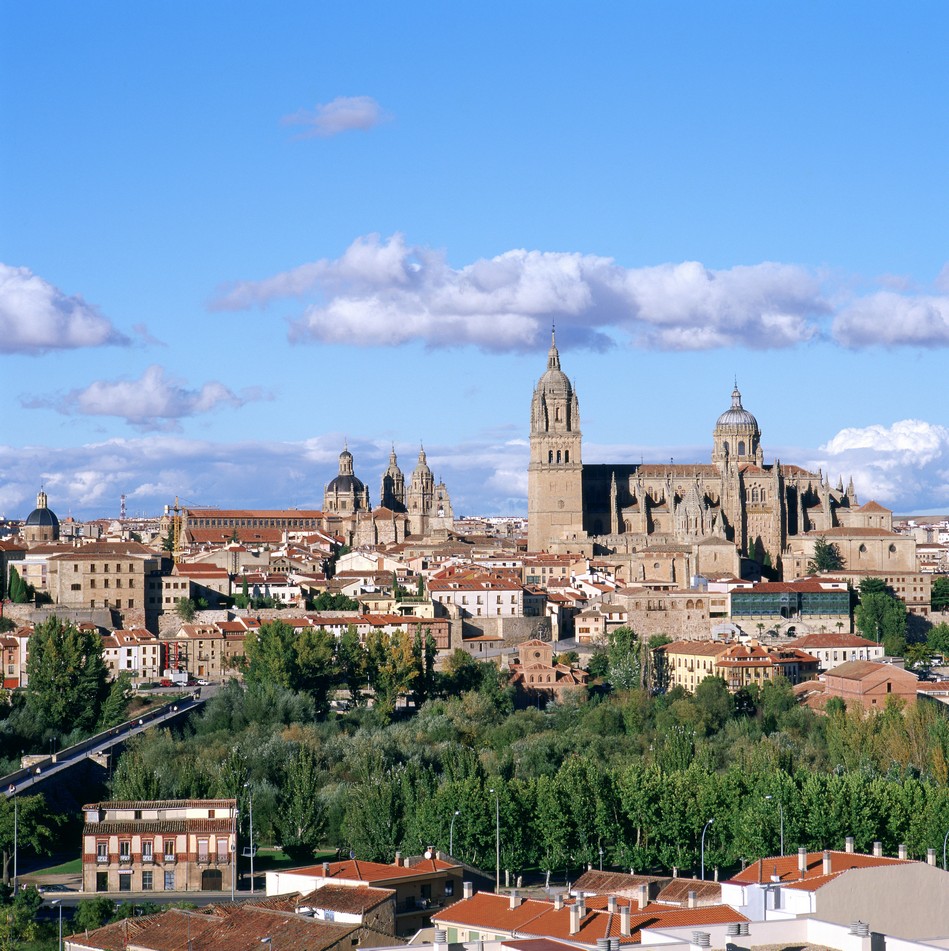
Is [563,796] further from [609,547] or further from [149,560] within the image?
[609,547]

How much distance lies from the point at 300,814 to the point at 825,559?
152 ft

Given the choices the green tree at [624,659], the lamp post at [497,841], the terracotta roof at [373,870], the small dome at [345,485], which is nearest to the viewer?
the terracotta roof at [373,870]

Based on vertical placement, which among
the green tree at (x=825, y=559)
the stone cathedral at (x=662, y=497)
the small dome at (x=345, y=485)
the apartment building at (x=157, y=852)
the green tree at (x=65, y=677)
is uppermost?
the small dome at (x=345, y=485)

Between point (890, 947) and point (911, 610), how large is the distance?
203 feet

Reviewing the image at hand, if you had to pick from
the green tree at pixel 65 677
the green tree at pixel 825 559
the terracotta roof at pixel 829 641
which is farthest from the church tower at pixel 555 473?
the green tree at pixel 65 677

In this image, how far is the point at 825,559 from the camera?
88812 mm

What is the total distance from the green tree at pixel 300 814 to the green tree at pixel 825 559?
4361cm

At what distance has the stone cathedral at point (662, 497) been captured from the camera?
92.4 meters

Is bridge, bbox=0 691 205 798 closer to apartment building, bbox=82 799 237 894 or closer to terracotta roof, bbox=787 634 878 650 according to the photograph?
apartment building, bbox=82 799 237 894

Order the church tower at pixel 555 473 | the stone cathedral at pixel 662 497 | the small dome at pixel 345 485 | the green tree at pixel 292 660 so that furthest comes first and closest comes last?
the small dome at pixel 345 485 < the church tower at pixel 555 473 < the stone cathedral at pixel 662 497 < the green tree at pixel 292 660

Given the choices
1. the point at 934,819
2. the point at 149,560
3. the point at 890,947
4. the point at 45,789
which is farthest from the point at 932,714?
the point at 890,947

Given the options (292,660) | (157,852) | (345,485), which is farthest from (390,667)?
(345,485)

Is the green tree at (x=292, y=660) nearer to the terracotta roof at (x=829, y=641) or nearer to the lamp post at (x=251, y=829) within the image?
the lamp post at (x=251, y=829)

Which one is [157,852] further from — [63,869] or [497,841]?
[497,841]
